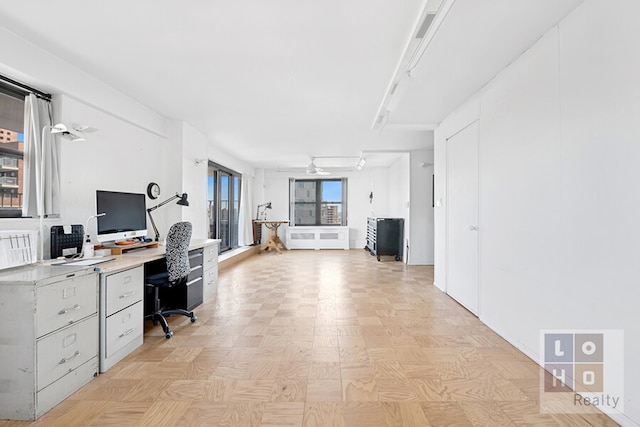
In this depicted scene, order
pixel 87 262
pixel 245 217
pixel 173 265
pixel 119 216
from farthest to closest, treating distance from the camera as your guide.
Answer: pixel 245 217 < pixel 119 216 < pixel 173 265 < pixel 87 262

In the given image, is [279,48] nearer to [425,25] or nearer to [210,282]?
[425,25]

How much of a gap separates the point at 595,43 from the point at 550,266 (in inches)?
59.1

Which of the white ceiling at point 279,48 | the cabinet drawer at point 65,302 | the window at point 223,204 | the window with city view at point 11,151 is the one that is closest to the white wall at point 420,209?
the white ceiling at point 279,48

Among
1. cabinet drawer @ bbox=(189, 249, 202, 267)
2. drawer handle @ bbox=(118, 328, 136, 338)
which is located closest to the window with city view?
drawer handle @ bbox=(118, 328, 136, 338)

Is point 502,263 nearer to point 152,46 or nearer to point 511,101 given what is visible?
point 511,101

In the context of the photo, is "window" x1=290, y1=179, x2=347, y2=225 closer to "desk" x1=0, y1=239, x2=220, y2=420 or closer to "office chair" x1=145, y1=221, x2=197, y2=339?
"office chair" x1=145, y1=221, x2=197, y2=339

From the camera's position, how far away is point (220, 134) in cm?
566

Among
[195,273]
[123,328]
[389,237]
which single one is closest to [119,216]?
[195,273]

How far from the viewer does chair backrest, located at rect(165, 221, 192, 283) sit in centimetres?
312

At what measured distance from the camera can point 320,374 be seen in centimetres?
233

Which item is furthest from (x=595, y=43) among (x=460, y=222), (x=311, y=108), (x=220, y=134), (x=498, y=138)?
(x=220, y=134)

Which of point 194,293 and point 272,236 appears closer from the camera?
point 194,293

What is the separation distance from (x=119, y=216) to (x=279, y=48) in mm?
2337

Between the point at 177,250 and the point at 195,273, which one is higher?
the point at 177,250
